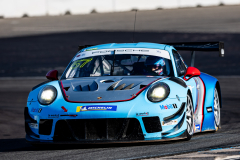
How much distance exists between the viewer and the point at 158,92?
546cm

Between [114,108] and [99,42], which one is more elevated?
[114,108]

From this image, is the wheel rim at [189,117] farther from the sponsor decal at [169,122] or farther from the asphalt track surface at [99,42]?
the sponsor decal at [169,122]

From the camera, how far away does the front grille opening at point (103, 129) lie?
525 centimetres

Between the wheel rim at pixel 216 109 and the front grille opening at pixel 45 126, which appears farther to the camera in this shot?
the wheel rim at pixel 216 109

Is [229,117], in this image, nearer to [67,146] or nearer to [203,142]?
[203,142]

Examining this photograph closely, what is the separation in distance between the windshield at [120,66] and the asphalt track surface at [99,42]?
100 cm

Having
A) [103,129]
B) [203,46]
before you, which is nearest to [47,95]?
[103,129]

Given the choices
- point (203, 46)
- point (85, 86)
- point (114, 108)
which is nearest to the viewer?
point (114, 108)

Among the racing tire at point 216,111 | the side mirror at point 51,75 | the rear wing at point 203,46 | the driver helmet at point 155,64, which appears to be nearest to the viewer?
the driver helmet at point 155,64

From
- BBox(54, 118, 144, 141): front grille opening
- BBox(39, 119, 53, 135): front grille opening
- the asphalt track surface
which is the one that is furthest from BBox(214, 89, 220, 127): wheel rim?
BBox(39, 119, 53, 135): front grille opening

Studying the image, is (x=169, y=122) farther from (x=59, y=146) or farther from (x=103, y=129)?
(x=59, y=146)

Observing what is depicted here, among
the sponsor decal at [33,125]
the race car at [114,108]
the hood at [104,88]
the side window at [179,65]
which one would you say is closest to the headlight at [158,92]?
the race car at [114,108]

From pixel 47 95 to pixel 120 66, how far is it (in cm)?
128

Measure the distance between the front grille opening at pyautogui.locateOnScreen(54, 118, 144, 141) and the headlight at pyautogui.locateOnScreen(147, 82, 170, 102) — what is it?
1.09 ft
